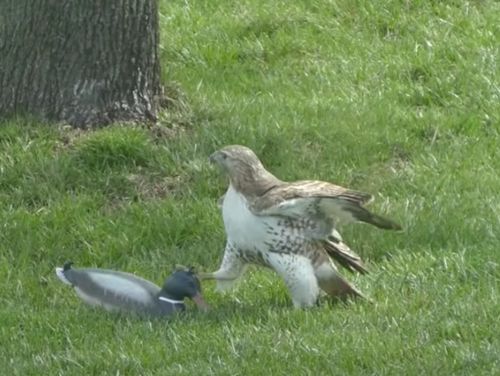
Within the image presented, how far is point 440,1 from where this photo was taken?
11.1 m

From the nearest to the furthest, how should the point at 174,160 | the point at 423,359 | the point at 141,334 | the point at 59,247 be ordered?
the point at 423,359 → the point at 141,334 → the point at 59,247 → the point at 174,160

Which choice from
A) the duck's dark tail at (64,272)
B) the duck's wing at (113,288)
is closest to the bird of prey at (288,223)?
the duck's wing at (113,288)

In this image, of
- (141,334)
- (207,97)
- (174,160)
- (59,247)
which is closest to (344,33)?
(207,97)

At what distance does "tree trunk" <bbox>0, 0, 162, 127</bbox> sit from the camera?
9.05 m


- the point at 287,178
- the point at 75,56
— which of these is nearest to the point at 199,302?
the point at 287,178

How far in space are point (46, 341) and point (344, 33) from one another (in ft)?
14.7

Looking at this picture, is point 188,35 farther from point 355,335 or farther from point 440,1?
point 355,335

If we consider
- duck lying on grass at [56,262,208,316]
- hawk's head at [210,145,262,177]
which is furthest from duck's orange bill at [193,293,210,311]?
hawk's head at [210,145,262,177]

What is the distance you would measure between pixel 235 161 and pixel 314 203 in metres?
0.45

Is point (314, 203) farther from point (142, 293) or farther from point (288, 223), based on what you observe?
point (142, 293)

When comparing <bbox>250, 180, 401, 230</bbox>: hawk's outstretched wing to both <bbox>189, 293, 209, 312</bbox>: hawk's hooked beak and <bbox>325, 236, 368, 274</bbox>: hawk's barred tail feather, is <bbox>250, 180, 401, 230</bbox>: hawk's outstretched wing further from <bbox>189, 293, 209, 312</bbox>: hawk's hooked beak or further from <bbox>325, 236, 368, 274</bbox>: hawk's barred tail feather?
<bbox>189, 293, 209, 312</bbox>: hawk's hooked beak

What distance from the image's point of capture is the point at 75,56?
9.09 meters

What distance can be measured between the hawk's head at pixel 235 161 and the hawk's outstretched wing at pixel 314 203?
17 cm

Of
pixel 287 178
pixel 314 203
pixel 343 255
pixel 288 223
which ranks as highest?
pixel 314 203
